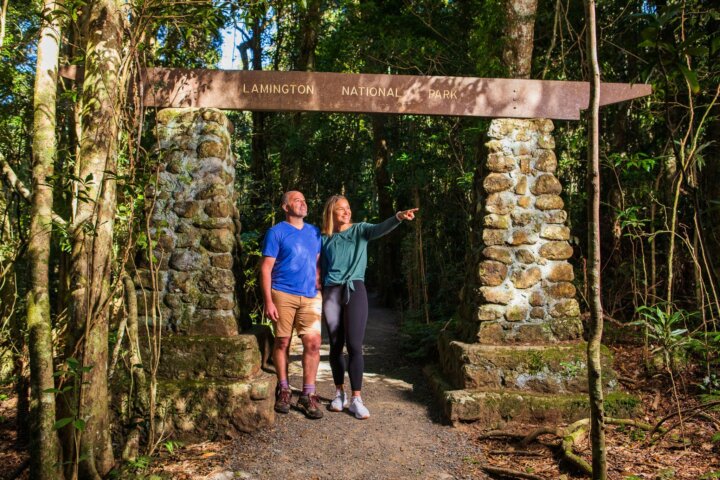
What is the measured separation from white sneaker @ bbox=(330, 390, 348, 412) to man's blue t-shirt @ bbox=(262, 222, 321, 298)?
3.03 ft

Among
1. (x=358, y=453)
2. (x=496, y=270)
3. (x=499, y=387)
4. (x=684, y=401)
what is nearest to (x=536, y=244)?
(x=496, y=270)

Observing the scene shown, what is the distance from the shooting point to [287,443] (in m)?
4.30

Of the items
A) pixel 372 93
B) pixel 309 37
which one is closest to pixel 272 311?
pixel 372 93

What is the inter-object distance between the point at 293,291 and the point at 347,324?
53 cm

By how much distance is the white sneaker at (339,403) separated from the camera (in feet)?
16.0

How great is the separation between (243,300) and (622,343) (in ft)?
14.9

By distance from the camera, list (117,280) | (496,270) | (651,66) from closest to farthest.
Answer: (651,66)
(117,280)
(496,270)

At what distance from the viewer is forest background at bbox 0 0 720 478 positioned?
3723mm

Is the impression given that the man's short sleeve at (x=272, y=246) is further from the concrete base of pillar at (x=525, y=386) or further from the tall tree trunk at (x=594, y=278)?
the tall tree trunk at (x=594, y=278)

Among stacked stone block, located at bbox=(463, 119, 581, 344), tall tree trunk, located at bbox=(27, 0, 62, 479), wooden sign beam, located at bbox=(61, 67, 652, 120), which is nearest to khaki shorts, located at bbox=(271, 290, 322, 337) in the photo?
stacked stone block, located at bbox=(463, 119, 581, 344)

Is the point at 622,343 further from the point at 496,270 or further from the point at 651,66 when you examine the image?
the point at 651,66

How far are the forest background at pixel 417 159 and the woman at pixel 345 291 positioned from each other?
908 millimetres

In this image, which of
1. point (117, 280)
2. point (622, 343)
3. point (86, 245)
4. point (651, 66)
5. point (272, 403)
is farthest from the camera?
point (622, 343)

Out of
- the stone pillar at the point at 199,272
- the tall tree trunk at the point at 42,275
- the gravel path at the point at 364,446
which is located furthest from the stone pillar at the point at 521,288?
the tall tree trunk at the point at 42,275
